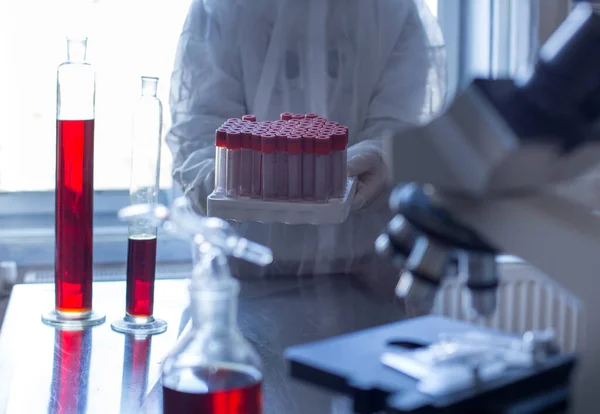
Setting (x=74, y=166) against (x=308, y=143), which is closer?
(x=74, y=166)

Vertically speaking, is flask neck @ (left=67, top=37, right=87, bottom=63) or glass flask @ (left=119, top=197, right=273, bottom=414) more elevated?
flask neck @ (left=67, top=37, right=87, bottom=63)

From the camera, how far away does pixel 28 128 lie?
2.42m

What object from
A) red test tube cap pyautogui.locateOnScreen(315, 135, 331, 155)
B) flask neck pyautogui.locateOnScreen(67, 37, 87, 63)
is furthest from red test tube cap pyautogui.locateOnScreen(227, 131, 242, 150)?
flask neck pyautogui.locateOnScreen(67, 37, 87, 63)

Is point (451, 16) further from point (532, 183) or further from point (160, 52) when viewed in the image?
point (532, 183)

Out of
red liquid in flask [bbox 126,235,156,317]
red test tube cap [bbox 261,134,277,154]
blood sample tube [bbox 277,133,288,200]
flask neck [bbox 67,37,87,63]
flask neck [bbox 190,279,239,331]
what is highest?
flask neck [bbox 67,37,87,63]

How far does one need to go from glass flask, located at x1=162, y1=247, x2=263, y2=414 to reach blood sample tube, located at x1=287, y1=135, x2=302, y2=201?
559mm

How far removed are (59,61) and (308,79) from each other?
94cm

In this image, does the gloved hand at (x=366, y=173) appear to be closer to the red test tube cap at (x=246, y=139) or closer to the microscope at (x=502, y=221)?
the red test tube cap at (x=246, y=139)

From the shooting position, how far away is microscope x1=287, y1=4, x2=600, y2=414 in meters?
0.62

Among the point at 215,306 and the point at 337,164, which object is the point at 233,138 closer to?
the point at 337,164

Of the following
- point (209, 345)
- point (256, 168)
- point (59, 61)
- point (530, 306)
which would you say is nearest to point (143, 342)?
point (256, 168)

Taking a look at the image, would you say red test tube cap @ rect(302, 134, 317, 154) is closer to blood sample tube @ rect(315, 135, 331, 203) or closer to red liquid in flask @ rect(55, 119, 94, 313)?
blood sample tube @ rect(315, 135, 331, 203)

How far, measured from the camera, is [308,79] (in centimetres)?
177

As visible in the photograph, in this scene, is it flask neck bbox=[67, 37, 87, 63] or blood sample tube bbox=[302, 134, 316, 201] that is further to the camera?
blood sample tube bbox=[302, 134, 316, 201]
